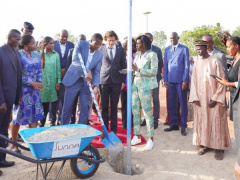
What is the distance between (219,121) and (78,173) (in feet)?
8.02

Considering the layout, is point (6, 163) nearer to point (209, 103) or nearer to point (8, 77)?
point (8, 77)

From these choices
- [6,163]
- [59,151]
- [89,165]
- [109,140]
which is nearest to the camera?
[59,151]

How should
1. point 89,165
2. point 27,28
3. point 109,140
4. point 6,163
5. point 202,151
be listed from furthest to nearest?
1. point 27,28
2. point 202,151
3. point 109,140
4. point 6,163
5. point 89,165

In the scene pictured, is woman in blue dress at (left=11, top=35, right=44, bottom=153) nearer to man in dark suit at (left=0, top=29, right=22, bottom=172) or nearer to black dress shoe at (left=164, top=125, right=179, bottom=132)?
man in dark suit at (left=0, top=29, right=22, bottom=172)

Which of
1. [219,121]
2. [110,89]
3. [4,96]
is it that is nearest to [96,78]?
[110,89]

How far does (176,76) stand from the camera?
5.01 metres

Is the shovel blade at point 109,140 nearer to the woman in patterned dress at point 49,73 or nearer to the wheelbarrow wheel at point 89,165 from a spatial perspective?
the wheelbarrow wheel at point 89,165

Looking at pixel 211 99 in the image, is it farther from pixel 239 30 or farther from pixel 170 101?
pixel 239 30

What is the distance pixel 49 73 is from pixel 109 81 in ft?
4.57

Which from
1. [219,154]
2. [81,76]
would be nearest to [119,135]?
[81,76]

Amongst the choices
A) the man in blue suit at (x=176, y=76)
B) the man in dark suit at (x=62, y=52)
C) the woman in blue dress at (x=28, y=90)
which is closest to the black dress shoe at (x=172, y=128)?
the man in blue suit at (x=176, y=76)

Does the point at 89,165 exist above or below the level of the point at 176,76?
below

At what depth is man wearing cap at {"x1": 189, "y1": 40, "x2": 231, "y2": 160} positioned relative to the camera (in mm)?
3803

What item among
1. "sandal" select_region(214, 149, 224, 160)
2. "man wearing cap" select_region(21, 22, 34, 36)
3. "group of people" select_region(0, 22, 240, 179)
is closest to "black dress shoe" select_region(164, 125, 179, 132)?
"group of people" select_region(0, 22, 240, 179)
